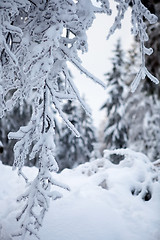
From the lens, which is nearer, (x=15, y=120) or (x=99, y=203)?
(x=99, y=203)

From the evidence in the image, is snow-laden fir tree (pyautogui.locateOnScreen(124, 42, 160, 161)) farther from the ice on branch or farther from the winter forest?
the ice on branch

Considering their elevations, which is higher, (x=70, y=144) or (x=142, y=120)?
(x=142, y=120)

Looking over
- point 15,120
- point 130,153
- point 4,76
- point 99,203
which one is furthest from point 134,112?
point 4,76

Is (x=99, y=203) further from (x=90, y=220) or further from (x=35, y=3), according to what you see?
(x=35, y=3)

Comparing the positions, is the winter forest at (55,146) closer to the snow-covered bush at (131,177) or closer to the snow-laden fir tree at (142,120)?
the snow-covered bush at (131,177)

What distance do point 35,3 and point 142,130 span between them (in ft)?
52.5

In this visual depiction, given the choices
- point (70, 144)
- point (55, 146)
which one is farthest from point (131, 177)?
point (70, 144)

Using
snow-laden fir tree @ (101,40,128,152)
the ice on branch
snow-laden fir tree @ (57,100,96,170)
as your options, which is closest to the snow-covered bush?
Result: the ice on branch

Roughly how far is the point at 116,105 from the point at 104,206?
16.1 metres

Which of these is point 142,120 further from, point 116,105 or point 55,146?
point 55,146

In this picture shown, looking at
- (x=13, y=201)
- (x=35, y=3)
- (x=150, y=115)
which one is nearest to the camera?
(x=35, y=3)

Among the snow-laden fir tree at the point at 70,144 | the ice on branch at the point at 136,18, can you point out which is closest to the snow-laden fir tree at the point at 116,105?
the snow-laden fir tree at the point at 70,144

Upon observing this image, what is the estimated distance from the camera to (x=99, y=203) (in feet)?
12.3

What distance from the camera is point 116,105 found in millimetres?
19406
